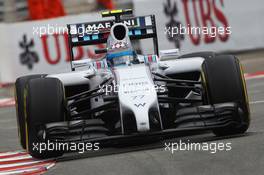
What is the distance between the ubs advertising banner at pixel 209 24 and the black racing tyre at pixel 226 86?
11727 mm

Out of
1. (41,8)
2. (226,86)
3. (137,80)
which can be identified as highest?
(41,8)

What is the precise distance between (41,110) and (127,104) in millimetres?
1001

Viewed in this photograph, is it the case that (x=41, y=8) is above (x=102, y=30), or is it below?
above

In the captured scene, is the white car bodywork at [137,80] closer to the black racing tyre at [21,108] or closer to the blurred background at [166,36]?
the black racing tyre at [21,108]

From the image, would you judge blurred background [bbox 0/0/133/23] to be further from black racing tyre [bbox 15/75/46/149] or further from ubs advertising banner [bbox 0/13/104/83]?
black racing tyre [bbox 15/75/46/149]

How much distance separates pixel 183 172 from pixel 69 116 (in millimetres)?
2799

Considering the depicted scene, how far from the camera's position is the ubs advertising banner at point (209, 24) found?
20750 mm

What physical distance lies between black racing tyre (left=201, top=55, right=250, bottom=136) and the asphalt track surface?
178 mm

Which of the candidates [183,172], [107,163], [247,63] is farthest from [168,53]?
[247,63]

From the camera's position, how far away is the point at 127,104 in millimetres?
8367

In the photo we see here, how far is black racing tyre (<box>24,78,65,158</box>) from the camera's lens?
8.69m

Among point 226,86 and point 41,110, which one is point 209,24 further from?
point 41,110

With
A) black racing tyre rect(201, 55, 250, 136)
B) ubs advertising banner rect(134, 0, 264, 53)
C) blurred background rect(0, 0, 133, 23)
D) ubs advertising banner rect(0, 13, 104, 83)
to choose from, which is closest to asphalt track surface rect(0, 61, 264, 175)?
black racing tyre rect(201, 55, 250, 136)

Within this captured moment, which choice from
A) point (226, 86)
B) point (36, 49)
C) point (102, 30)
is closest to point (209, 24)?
point (36, 49)
